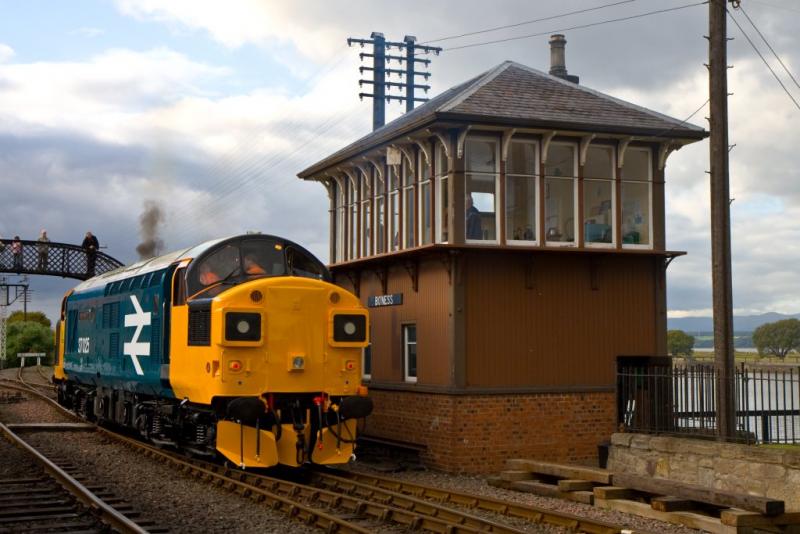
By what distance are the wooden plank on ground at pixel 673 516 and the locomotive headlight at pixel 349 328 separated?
4226mm

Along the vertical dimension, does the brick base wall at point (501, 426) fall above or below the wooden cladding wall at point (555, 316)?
below

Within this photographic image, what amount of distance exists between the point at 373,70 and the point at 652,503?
110 ft

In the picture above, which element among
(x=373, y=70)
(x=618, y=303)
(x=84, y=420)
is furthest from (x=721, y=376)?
(x=373, y=70)

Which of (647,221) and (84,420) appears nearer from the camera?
(647,221)

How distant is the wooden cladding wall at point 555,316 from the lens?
52.0ft

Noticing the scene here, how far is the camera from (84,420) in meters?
22.6

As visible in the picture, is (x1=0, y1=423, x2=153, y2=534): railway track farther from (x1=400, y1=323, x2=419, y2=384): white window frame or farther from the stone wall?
the stone wall

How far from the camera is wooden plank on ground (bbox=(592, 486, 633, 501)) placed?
11.7 m

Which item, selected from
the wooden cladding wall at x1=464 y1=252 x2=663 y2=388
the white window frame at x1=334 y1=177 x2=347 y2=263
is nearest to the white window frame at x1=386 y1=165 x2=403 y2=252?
the white window frame at x1=334 y1=177 x2=347 y2=263

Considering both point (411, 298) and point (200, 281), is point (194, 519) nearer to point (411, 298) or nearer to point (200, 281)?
point (200, 281)

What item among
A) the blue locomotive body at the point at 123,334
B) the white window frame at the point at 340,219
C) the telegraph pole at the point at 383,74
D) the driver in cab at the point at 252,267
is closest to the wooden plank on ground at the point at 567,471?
the driver in cab at the point at 252,267

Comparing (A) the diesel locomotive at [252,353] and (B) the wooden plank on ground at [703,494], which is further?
(A) the diesel locomotive at [252,353]

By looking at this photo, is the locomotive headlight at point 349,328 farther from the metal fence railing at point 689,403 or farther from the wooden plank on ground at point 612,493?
the metal fence railing at point 689,403

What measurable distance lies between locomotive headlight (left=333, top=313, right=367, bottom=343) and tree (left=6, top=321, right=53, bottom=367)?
69.3m
